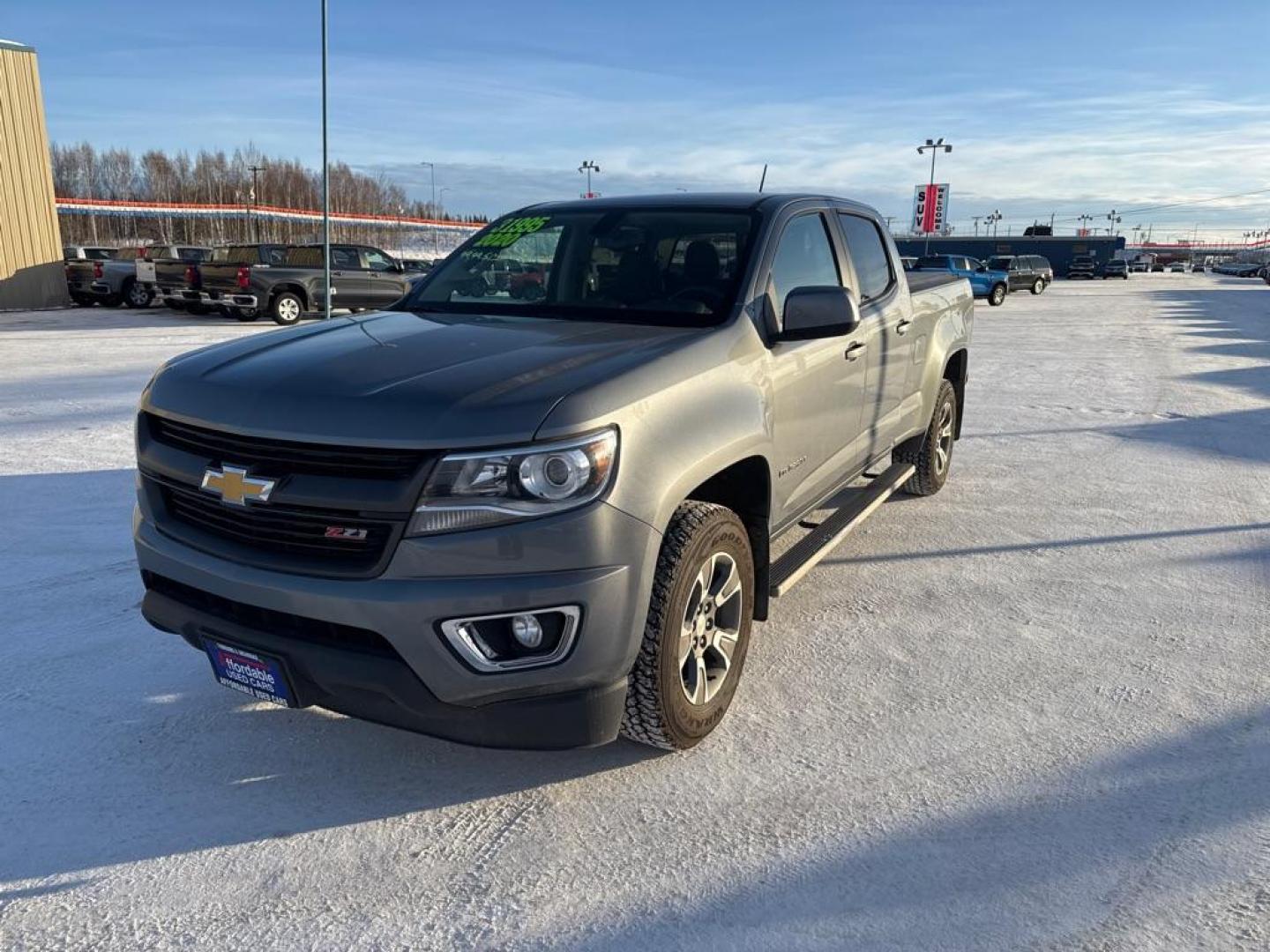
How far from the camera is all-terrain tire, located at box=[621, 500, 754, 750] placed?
2.80m

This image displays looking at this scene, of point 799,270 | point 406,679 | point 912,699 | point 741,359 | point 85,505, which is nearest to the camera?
point 406,679

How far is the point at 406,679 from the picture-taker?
8.18ft

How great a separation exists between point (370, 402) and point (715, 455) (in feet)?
3.58

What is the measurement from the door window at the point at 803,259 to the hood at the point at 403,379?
2.16 ft

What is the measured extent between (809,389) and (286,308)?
17.1 m

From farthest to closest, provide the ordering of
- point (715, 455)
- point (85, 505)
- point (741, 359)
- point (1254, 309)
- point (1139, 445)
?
point (1254, 309), point (1139, 445), point (85, 505), point (741, 359), point (715, 455)

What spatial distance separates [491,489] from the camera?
8.13 feet

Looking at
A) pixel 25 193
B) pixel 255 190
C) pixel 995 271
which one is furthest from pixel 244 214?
pixel 995 271

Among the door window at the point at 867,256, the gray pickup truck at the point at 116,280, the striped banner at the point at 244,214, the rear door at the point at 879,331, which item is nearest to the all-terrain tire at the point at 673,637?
the rear door at the point at 879,331

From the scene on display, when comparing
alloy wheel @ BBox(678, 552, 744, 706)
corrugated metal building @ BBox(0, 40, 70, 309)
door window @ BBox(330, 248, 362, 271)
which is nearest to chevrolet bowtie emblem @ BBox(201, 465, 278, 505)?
alloy wheel @ BBox(678, 552, 744, 706)

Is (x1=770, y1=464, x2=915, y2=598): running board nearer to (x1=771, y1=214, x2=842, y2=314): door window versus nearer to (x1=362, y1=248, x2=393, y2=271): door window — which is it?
(x1=771, y1=214, x2=842, y2=314): door window

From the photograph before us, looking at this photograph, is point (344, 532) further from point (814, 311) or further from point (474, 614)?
point (814, 311)

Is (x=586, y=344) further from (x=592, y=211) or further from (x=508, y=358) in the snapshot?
Result: (x=592, y=211)

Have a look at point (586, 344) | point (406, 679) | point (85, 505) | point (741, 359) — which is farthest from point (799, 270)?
point (85, 505)
